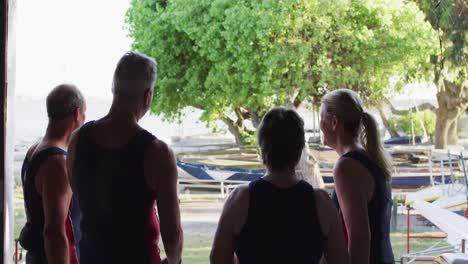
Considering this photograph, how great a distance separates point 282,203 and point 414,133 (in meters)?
2.50

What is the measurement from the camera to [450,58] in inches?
118

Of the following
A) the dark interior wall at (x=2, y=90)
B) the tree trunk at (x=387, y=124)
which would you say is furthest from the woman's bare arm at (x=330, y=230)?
the tree trunk at (x=387, y=124)

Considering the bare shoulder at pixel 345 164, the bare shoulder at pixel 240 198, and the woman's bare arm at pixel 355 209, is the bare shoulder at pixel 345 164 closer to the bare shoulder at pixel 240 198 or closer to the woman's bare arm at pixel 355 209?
the woman's bare arm at pixel 355 209

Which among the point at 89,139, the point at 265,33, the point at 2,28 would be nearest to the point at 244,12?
the point at 265,33

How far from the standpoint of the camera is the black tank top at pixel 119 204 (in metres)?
1.32

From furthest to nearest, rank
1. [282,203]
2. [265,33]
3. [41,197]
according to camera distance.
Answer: [265,33] < [41,197] < [282,203]

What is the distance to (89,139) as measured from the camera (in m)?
1.35

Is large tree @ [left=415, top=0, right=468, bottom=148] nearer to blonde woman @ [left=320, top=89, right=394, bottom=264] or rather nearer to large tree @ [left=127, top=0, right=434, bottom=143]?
large tree @ [left=127, top=0, right=434, bottom=143]

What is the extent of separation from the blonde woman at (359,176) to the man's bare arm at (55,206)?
60cm

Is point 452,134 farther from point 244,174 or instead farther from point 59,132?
point 59,132

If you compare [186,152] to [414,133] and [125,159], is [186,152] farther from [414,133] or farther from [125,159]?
[125,159]

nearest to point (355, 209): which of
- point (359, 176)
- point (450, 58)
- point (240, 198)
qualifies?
point (359, 176)

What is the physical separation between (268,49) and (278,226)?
201cm

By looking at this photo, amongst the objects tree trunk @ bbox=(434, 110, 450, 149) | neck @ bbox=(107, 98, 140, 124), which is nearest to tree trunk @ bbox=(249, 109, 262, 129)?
tree trunk @ bbox=(434, 110, 450, 149)
